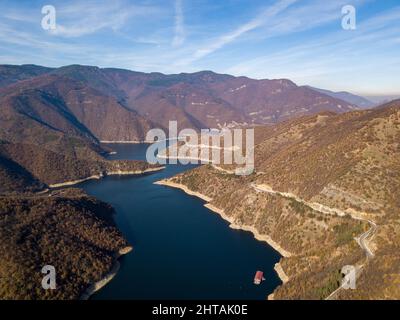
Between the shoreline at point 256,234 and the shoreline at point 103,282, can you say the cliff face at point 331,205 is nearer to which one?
the shoreline at point 256,234

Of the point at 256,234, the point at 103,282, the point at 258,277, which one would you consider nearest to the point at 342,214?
the point at 256,234

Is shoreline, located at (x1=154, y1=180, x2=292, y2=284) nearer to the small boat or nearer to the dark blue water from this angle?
the dark blue water

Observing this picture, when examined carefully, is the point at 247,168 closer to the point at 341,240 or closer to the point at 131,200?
the point at 131,200

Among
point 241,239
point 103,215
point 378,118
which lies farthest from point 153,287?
point 378,118

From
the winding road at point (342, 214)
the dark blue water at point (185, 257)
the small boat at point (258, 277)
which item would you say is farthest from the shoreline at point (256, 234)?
the winding road at point (342, 214)

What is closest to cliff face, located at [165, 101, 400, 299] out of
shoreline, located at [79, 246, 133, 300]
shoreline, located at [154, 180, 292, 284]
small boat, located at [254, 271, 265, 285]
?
shoreline, located at [154, 180, 292, 284]
